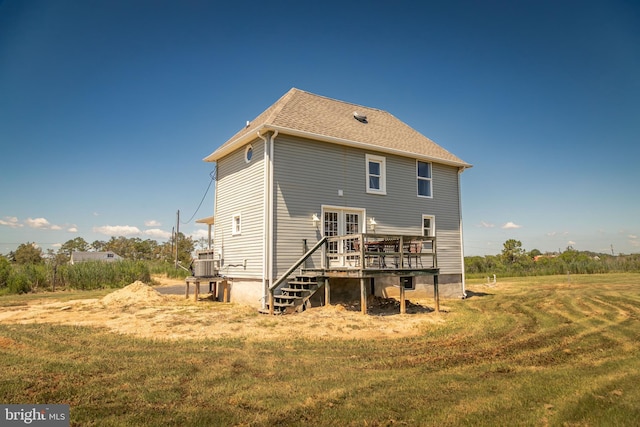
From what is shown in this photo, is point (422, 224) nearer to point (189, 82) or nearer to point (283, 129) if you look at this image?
point (283, 129)

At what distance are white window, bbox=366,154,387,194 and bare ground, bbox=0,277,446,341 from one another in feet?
13.9

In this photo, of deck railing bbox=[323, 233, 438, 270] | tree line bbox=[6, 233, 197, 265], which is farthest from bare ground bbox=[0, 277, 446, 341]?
tree line bbox=[6, 233, 197, 265]

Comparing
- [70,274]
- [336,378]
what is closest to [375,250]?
[336,378]

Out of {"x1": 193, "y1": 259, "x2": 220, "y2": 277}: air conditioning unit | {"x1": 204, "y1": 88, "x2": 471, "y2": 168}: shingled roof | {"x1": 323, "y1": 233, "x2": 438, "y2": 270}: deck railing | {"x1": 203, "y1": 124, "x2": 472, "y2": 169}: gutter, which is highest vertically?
{"x1": 204, "y1": 88, "x2": 471, "y2": 168}: shingled roof

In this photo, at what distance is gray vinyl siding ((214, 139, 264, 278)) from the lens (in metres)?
13.0

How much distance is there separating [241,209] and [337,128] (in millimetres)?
4631

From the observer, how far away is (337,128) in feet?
48.2

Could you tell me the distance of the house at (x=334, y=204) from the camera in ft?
40.9

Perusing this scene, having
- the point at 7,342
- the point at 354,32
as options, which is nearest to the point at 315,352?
the point at 7,342

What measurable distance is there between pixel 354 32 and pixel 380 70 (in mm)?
2284

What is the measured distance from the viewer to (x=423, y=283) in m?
16.3

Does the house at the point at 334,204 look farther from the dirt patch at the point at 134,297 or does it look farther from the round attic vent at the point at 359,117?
the dirt patch at the point at 134,297

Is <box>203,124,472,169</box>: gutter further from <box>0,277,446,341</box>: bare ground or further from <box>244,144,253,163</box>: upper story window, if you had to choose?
<box>0,277,446,341</box>: bare ground

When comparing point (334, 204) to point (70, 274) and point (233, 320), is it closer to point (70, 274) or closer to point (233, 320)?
point (233, 320)
